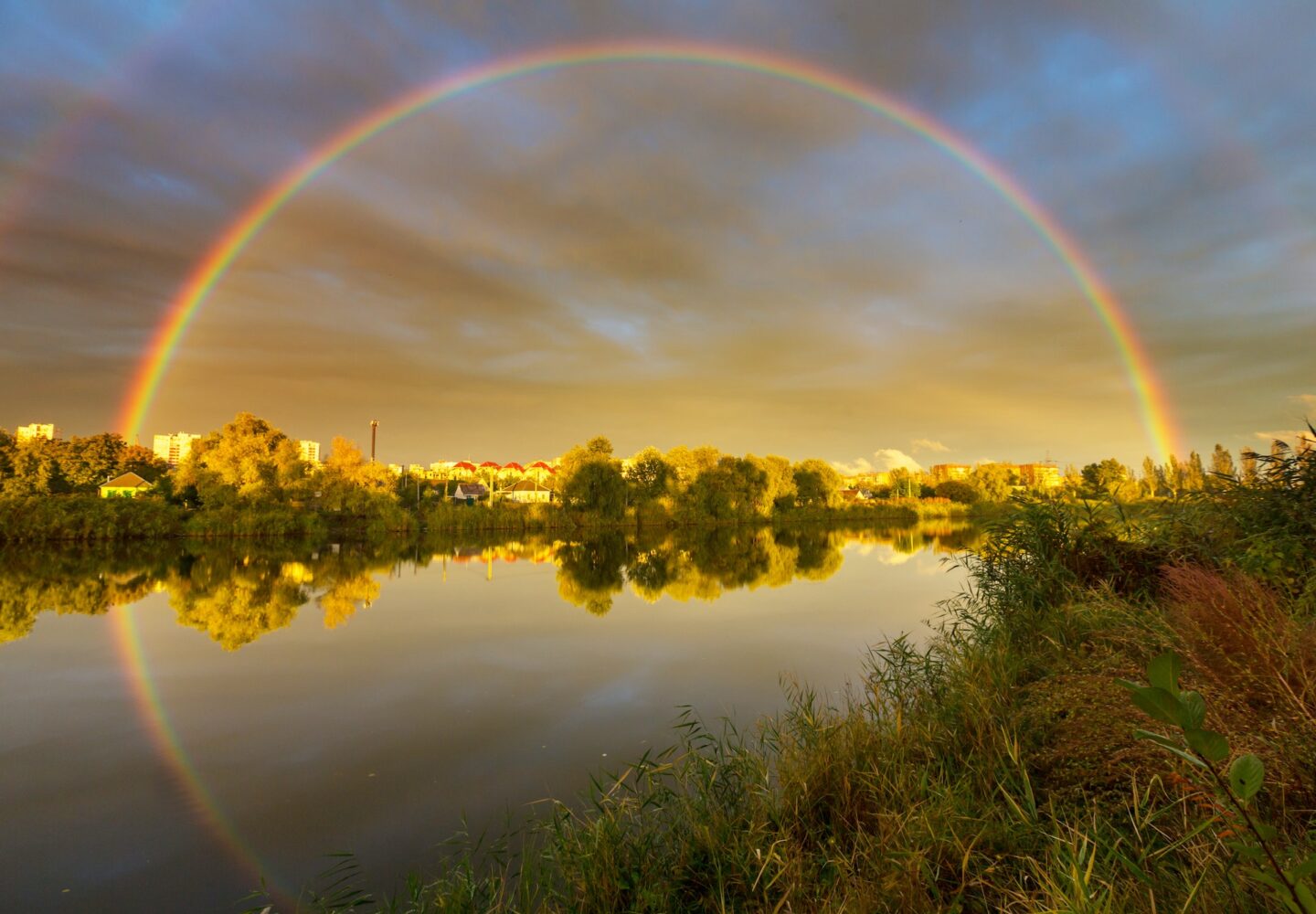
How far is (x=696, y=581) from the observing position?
24.0 m

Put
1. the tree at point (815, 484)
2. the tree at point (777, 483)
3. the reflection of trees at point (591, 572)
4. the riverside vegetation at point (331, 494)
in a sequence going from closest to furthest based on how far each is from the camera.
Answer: the reflection of trees at point (591, 572), the riverside vegetation at point (331, 494), the tree at point (777, 483), the tree at point (815, 484)

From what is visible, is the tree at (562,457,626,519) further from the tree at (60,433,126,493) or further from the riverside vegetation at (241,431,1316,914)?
the riverside vegetation at (241,431,1316,914)

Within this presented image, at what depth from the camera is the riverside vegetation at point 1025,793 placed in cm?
298

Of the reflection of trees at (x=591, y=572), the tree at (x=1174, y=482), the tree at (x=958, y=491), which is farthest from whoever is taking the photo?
the tree at (x=958, y=491)

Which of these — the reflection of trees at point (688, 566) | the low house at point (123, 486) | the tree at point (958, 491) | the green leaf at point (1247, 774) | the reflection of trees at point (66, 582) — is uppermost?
the low house at point (123, 486)

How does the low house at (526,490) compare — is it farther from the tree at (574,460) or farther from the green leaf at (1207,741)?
the green leaf at (1207,741)

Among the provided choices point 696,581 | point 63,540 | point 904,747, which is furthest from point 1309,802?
point 63,540

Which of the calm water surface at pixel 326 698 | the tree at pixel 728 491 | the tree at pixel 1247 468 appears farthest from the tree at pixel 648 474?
the tree at pixel 1247 468

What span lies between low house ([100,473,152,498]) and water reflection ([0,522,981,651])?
57.6ft

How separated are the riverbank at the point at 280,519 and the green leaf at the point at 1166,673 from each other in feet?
112

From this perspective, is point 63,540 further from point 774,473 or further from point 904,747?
point 774,473

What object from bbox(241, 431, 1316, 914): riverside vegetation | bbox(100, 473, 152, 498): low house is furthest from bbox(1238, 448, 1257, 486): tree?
bbox(100, 473, 152, 498): low house

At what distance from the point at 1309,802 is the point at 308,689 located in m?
11.8

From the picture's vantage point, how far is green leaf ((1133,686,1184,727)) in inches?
40.4
